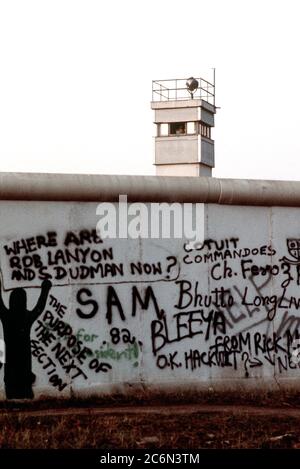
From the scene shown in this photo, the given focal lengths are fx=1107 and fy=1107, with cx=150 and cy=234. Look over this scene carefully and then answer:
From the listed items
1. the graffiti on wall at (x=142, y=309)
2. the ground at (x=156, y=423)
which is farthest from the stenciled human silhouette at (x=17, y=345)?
the ground at (x=156, y=423)

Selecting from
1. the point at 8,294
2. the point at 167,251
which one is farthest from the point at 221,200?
the point at 8,294

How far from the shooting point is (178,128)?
48344 millimetres

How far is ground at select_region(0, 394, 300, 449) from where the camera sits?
11.0 m

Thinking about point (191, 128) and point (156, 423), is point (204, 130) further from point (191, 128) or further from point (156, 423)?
point (156, 423)

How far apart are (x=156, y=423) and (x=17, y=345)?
2144 mm

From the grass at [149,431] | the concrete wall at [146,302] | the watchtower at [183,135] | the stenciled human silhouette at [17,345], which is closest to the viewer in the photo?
the grass at [149,431]

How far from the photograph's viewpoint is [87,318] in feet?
43.6

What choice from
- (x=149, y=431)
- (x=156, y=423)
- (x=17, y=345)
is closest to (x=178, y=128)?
(x=17, y=345)

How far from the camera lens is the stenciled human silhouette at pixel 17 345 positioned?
12961 millimetres

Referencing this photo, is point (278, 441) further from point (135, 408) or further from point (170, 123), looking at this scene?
point (170, 123)

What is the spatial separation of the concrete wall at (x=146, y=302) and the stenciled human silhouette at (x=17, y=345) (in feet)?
0.04

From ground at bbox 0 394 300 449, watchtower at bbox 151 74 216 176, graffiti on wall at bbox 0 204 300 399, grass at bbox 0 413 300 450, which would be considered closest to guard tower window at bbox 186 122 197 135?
watchtower at bbox 151 74 216 176

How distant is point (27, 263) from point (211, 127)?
121ft

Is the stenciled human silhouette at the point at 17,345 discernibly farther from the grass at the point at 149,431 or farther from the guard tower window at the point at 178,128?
the guard tower window at the point at 178,128
